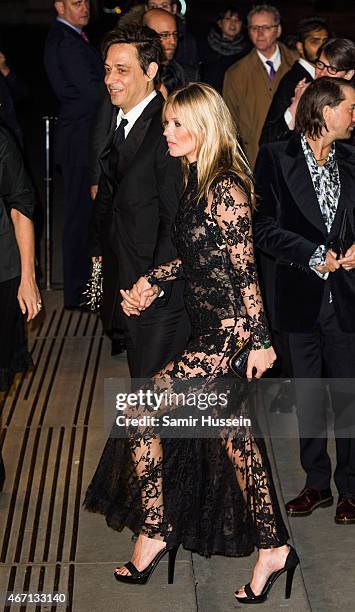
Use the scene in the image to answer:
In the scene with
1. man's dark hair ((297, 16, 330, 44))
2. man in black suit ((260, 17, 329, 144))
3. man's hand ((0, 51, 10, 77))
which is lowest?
man's hand ((0, 51, 10, 77))

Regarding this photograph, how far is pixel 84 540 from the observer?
5.86m

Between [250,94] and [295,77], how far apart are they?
112 centimetres

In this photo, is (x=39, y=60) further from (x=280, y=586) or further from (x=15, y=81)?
(x=280, y=586)

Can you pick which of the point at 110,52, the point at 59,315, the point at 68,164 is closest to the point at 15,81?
the point at 68,164

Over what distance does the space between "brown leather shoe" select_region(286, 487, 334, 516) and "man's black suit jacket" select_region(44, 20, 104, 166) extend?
374 cm

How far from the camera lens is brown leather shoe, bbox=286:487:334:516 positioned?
6.11 m

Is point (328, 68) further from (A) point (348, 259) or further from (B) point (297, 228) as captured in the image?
(A) point (348, 259)

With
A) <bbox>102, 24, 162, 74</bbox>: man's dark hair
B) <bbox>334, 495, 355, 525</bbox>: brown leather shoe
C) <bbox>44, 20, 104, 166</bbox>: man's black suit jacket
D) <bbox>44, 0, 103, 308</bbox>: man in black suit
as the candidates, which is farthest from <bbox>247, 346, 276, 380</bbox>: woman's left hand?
<bbox>44, 20, 104, 166</bbox>: man's black suit jacket

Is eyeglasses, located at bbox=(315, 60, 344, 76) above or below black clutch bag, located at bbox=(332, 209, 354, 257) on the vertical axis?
above

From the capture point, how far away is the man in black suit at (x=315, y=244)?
581 cm

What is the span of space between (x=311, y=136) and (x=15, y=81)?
4829mm

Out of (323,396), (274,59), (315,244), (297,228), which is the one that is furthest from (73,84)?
(323,396)

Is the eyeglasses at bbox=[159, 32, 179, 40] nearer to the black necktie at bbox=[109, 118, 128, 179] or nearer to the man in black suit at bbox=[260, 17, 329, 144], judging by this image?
the man in black suit at bbox=[260, 17, 329, 144]

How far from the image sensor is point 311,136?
586 cm
